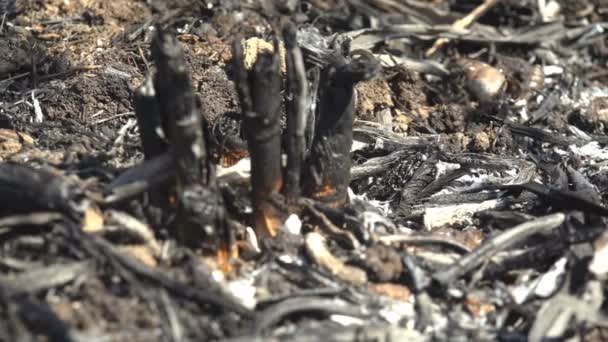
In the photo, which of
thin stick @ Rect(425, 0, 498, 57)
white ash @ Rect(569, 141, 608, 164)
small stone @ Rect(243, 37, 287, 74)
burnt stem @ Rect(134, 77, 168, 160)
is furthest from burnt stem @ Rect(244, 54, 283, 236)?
thin stick @ Rect(425, 0, 498, 57)

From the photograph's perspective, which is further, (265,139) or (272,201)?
(272,201)

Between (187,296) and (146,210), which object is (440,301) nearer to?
(187,296)

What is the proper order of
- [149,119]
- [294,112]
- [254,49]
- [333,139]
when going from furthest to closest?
[254,49] → [333,139] → [294,112] → [149,119]

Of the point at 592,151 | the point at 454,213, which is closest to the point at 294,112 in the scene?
the point at 454,213

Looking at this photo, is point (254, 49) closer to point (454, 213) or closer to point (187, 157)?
point (454, 213)

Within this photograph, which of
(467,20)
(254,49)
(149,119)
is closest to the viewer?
(149,119)

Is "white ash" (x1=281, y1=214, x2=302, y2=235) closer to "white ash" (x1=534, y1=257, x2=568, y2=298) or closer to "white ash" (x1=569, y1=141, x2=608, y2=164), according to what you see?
"white ash" (x1=534, y1=257, x2=568, y2=298)

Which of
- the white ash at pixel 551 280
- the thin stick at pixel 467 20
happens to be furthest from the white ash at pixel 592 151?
the white ash at pixel 551 280
